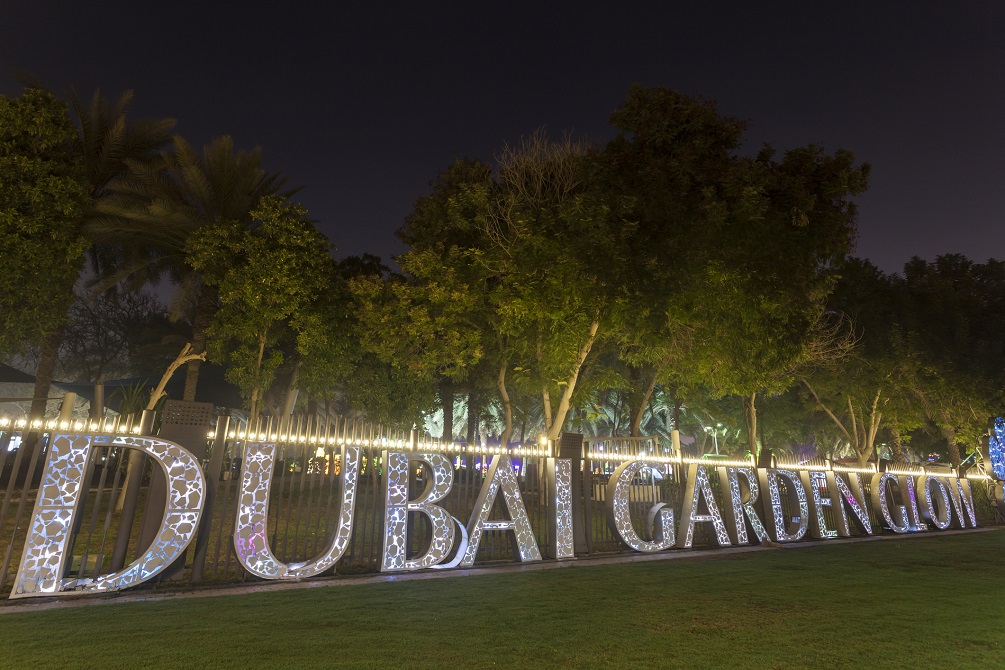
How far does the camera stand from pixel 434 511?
10.1 metres

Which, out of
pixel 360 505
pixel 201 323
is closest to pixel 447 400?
pixel 201 323

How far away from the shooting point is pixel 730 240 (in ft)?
47.5

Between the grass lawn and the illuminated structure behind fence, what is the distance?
0.95 metres

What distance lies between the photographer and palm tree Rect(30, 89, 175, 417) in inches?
732

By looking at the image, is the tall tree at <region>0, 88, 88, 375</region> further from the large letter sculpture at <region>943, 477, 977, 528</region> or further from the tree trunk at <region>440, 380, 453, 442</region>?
the large letter sculpture at <region>943, 477, 977, 528</region>

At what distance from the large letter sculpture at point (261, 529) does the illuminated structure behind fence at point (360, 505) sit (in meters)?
0.02

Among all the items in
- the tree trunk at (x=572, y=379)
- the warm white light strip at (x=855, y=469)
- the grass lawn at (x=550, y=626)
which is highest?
the tree trunk at (x=572, y=379)

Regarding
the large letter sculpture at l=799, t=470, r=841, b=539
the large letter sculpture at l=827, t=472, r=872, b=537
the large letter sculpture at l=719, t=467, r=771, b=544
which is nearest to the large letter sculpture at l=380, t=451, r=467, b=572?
the large letter sculpture at l=719, t=467, r=771, b=544

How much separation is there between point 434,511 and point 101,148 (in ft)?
55.9

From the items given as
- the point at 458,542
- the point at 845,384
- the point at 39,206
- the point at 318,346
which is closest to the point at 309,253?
the point at 318,346

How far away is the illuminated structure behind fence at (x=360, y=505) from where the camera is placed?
7.55m

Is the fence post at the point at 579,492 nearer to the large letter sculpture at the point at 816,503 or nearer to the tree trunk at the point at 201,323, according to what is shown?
the large letter sculpture at the point at 816,503

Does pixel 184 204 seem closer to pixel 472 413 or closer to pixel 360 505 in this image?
pixel 360 505

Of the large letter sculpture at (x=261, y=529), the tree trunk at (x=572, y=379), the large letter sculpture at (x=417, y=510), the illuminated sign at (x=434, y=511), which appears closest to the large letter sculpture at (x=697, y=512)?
the illuminated sign at (x=434, y=511)
